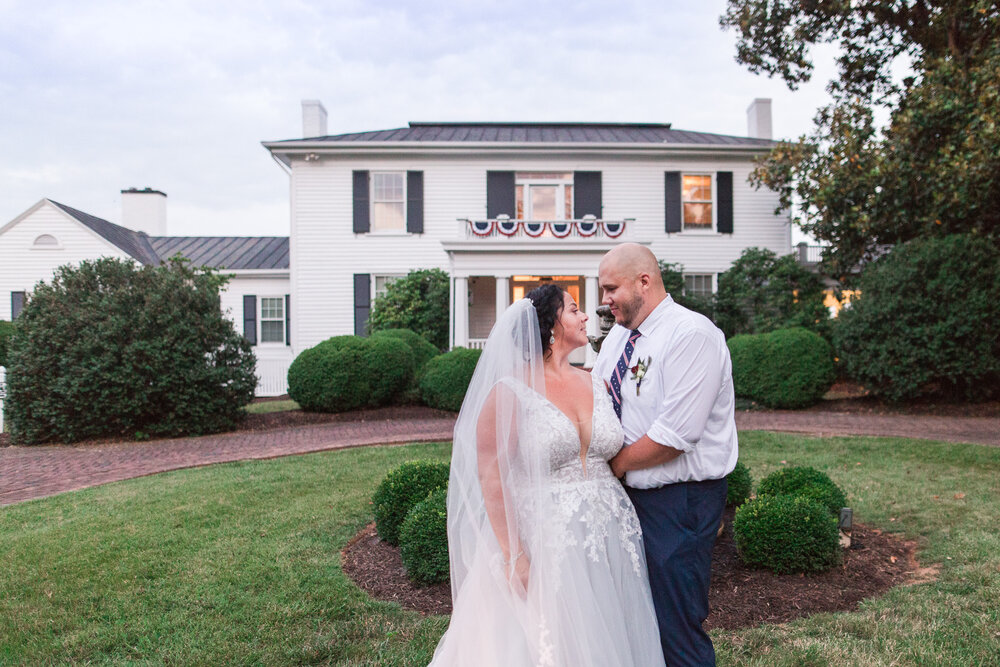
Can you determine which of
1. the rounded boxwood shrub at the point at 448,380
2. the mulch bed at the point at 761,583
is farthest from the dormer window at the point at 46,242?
the mulch bed at the point at 761,583

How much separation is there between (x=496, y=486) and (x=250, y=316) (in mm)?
20391

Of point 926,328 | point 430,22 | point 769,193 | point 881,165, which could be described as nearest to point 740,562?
point 926,328

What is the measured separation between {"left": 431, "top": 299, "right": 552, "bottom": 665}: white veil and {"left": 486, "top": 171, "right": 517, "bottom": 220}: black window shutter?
55.1 ft

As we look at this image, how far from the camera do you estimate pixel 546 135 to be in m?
20.6

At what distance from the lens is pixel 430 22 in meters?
21.0

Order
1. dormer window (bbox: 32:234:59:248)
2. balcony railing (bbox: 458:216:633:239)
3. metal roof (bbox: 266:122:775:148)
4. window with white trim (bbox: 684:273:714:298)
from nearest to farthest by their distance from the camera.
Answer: balcony railing (bbox: 458:216:633:239) < window with white trim (bbox: 684:273:714:298) < metal roof (bbox: 266:122:775:148) < dormer window (bbox: 32:234:59:248)

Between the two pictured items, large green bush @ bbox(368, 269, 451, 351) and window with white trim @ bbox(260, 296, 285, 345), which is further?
window with white trim @ bbox(260, 296, 285, 345)

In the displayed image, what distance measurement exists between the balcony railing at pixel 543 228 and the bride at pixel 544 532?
1479cm

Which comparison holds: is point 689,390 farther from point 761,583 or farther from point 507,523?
point 761,583

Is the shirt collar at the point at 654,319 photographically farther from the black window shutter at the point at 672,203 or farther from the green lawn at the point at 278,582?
the black window shutter at the point at 672,203

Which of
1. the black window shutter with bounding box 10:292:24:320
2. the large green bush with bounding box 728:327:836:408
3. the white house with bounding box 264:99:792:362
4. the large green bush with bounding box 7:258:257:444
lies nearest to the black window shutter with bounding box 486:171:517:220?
the white house with bounding box 264:99:792:362

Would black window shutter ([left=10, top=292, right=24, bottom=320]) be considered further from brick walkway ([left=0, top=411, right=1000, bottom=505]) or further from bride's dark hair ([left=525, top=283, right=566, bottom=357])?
bride's dark hair ([left=525, top=283, right=566, bottom=357])

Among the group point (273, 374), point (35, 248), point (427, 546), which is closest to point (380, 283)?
point (273, 374)

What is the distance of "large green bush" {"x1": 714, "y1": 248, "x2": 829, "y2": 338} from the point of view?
53.9 feet
